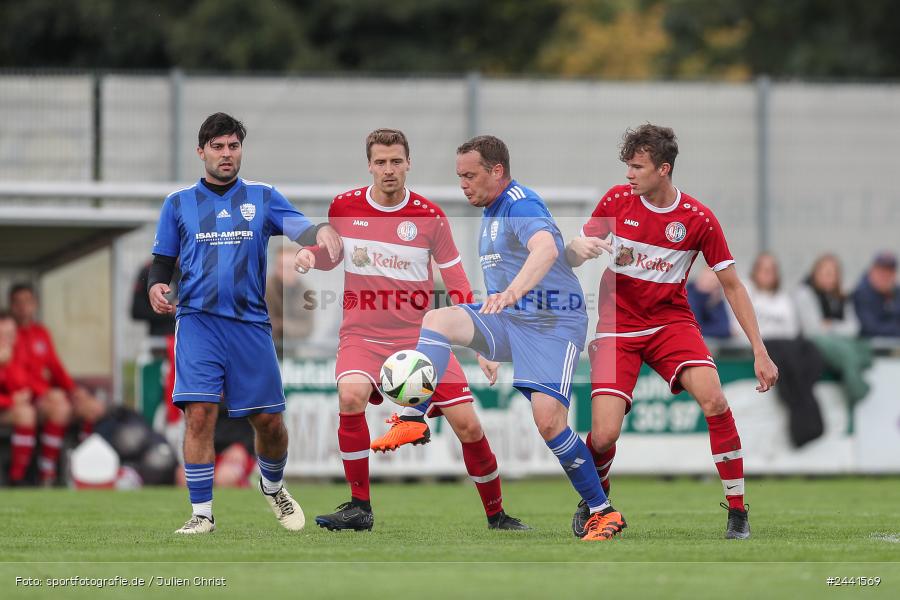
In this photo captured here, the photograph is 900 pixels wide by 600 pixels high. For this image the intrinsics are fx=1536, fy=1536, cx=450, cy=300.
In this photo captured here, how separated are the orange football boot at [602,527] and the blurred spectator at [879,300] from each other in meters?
8.34

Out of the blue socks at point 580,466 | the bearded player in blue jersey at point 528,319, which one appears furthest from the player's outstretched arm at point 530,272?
the blue socks at point 580,466

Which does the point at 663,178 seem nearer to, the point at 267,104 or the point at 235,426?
the point at 235,426

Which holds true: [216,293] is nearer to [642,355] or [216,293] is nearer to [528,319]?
[528,319]

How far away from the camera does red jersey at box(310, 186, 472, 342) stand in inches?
353

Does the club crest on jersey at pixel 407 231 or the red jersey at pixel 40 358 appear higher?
the club crest on jersey at pixel 407 231

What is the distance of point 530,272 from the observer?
805 cm

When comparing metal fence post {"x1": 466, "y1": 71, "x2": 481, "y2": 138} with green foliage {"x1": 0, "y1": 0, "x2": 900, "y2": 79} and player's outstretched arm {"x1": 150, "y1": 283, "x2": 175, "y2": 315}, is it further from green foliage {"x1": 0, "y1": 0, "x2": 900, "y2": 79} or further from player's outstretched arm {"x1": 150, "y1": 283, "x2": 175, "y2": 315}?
green foliage {"x1": 0, "y1": 0, "x2": 900, "y2": 79}

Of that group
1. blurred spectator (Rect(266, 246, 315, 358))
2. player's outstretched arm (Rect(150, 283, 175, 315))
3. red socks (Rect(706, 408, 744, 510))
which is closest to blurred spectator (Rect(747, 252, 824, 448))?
blurred spectator (Rect(266, 246, 315, 358))

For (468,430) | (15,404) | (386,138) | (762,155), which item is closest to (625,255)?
(468,430)

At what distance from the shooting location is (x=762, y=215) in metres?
18.1

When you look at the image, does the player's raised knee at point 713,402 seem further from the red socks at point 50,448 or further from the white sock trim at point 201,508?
the red socks at point 50,448

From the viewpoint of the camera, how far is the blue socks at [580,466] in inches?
324

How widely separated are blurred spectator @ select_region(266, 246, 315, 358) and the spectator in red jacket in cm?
244

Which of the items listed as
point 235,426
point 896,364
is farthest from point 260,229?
point 896,364
